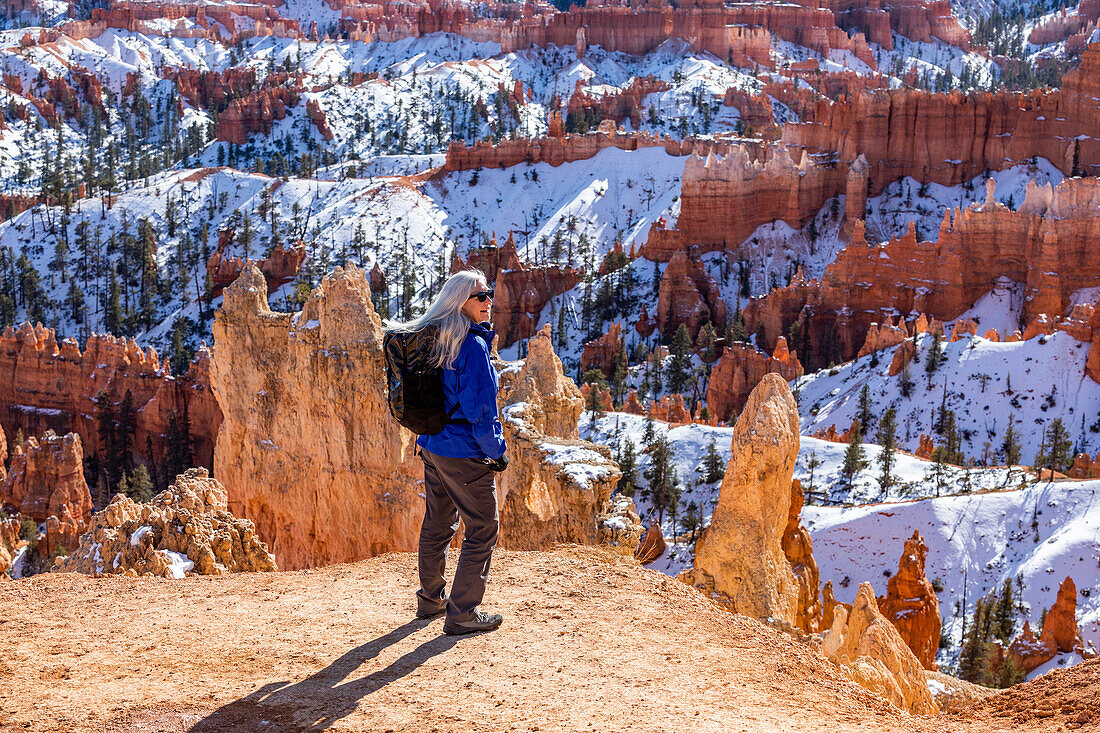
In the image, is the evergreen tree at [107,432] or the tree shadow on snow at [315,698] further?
the evergreen tree at [107,432]

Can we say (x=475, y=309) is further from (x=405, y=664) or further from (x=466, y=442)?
(x=405, y=664)

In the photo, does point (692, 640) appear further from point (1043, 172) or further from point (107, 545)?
point (1043, 172)

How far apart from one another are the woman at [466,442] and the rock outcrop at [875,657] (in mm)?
3465

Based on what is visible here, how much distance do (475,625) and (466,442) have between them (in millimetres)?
1476

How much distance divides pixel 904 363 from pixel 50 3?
19462 centimetres

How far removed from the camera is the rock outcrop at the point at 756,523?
13.8 meters

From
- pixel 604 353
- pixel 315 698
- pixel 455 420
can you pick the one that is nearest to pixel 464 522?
pixel 455 420

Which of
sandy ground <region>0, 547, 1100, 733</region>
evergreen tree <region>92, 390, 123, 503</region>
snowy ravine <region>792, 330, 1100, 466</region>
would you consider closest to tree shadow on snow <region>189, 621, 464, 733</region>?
sandy ground <region>0, 547, 1100, 733</region>

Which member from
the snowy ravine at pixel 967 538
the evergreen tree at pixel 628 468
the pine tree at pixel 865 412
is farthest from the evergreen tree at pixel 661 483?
the pine tree at pixel 865 412

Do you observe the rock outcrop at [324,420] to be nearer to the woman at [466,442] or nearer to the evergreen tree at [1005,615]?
the woman at [466,442]

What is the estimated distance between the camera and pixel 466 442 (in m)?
7.94

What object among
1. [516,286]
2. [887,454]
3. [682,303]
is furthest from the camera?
[516,286]

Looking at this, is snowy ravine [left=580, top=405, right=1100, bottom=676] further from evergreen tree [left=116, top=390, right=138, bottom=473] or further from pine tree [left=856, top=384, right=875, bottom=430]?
evergreen tree [left=116, top=390, right=138, bottom=473]

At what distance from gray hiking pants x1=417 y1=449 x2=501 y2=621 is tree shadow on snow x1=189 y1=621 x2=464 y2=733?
0.43 m
